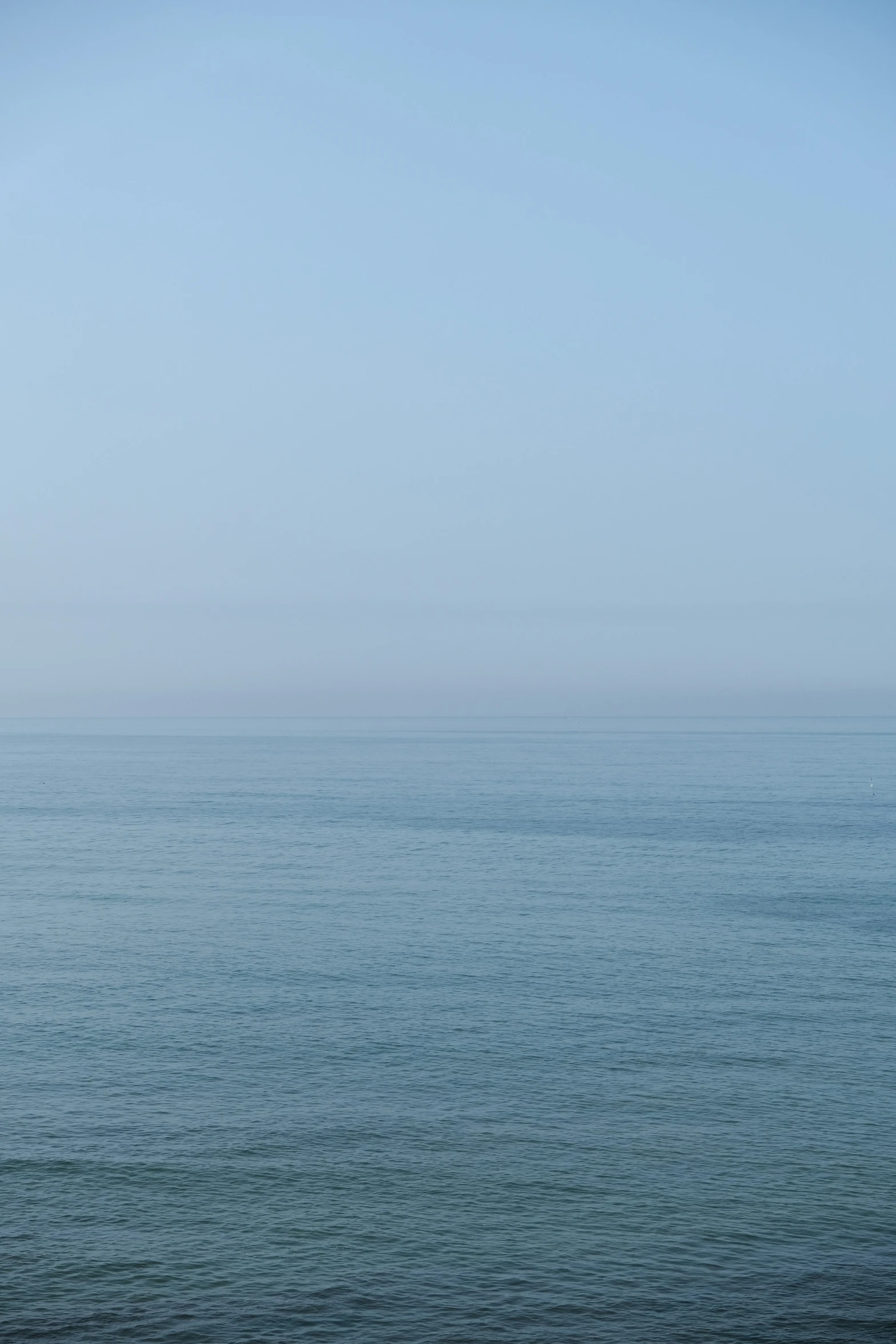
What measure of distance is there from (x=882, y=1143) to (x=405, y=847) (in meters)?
70.0

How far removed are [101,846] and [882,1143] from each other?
84.2 meters

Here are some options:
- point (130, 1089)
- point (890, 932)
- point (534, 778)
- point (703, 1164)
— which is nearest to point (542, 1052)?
point (703, 1164)

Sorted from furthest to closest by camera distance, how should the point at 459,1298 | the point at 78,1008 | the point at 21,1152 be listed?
the point at 78,1008 < the point at 21,1152 < the point at 459,1298

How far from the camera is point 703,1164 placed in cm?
4000

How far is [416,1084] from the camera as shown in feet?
154

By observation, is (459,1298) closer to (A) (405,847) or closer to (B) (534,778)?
(A) (405,847)

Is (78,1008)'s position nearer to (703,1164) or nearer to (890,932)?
(703,1164)

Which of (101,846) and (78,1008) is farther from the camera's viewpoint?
(101,846)

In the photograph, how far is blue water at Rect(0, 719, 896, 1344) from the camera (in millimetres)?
32125

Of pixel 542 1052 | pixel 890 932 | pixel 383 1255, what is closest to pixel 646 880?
pixel 890 932

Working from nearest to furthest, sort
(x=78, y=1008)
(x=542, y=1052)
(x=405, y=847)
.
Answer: (x=542, y=1052) → (x=78, y=1008) → (x=405, y=847)

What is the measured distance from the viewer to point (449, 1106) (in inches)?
1766

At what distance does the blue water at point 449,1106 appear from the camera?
32.1m

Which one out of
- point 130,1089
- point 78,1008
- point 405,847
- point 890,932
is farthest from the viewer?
point 405,847
